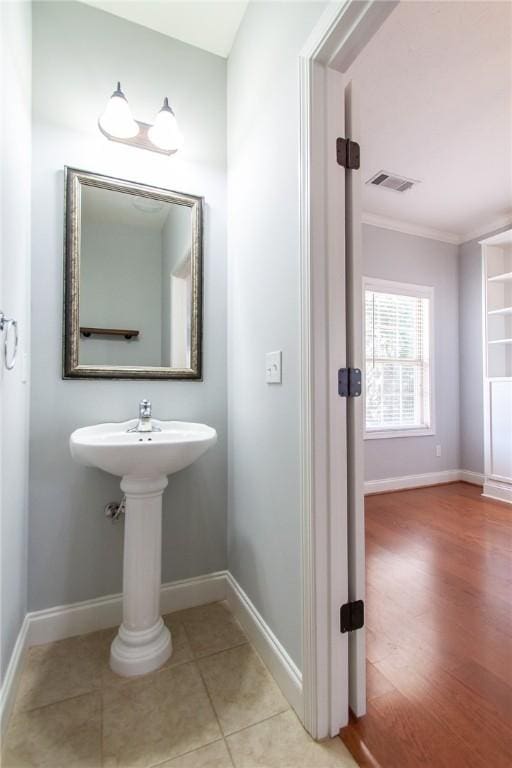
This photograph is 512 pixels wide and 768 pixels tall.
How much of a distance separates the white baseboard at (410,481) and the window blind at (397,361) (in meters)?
0.52

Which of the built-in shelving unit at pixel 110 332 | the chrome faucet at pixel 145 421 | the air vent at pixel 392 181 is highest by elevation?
the air vent at pixel 392 181

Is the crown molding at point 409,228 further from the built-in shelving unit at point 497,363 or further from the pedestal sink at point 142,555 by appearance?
the pedestal sink at point 142,555

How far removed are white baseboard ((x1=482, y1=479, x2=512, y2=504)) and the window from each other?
0.72m

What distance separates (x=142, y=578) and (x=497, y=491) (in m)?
3.40

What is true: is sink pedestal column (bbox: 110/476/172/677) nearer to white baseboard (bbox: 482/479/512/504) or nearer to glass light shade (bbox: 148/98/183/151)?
glass light shade (bbox: 148/98/183/151)

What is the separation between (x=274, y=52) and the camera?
132 cm

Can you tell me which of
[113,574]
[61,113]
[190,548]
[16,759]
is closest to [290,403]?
[190,548]

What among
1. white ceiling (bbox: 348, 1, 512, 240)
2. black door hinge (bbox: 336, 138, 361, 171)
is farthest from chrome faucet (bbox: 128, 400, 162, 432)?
white ceiling (bbox: 348, 1, 512, 240)

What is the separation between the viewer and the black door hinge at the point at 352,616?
41.1 inches

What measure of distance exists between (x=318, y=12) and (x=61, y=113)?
1.15 m

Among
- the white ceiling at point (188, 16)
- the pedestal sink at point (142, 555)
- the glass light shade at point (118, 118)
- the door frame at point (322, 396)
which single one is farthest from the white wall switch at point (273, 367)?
the white ceiling at point (188, 16)

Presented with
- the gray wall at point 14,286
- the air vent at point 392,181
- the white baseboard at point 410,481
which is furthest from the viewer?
the white baseboard at point 410,481

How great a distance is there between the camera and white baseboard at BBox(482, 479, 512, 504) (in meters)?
3.24

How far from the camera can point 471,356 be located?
3.85 meters
